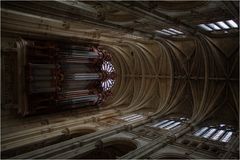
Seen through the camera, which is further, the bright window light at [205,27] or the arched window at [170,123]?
the arched window at [170,123]

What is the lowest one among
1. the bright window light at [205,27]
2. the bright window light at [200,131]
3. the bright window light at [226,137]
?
the bright window light at [226,137]

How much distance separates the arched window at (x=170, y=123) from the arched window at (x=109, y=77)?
7.83 meters

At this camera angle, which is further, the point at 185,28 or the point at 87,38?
the point at 87,38

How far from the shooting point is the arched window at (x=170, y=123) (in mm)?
21519

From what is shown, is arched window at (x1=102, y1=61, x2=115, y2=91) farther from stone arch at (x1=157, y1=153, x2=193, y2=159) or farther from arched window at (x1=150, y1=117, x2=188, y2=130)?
stone arch at (x1=157, y1=153, x2=193, y2=159)

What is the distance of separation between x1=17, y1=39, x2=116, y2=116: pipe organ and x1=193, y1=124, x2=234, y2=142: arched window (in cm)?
973

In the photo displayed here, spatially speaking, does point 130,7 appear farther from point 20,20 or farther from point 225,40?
point 225,40

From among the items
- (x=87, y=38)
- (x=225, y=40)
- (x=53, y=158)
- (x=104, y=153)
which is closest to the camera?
(x=53, y=158)

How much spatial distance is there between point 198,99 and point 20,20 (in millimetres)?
15265

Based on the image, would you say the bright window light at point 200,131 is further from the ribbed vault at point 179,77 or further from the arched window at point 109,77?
the arched window at point 109,77

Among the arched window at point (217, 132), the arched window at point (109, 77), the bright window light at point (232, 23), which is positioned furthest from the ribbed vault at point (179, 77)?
the bright window light at point (232, 23)

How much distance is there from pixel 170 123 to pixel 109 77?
864 cm

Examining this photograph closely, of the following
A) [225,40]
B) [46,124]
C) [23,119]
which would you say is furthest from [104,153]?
[225,40]

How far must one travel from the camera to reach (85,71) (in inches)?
993
